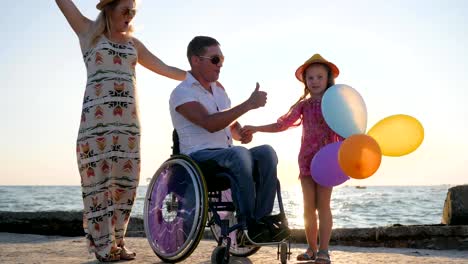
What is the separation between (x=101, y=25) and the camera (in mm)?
4133

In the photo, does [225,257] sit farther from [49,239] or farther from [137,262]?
[49,239]

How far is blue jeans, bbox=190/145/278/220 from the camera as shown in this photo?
11.4ft

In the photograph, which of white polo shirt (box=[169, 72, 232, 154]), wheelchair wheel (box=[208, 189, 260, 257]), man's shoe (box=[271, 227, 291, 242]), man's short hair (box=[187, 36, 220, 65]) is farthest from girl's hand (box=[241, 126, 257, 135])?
man's shoe (box=[271, 227, 291, 242])

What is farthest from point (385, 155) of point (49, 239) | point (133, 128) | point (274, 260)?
point (49, 239)

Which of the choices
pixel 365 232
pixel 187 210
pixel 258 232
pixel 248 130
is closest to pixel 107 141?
pixel 187 210

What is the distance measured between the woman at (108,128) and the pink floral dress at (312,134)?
1207mm

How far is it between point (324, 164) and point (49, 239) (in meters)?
3.27

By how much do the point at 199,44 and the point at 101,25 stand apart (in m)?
0.71

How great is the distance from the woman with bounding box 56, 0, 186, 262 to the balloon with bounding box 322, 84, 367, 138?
1359 mm

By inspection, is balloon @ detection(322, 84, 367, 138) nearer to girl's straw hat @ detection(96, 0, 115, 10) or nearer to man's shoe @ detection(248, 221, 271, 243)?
man's shoe @ detection(248, 221, 271, 243)

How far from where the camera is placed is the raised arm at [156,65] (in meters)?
4.51

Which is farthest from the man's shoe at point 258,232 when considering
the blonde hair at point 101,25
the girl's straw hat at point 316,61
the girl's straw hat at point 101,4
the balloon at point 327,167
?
the girl's straw hat at point 101,4

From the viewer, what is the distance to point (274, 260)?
4.20 metres

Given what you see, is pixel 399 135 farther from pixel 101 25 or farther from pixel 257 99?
pixel 101 25
